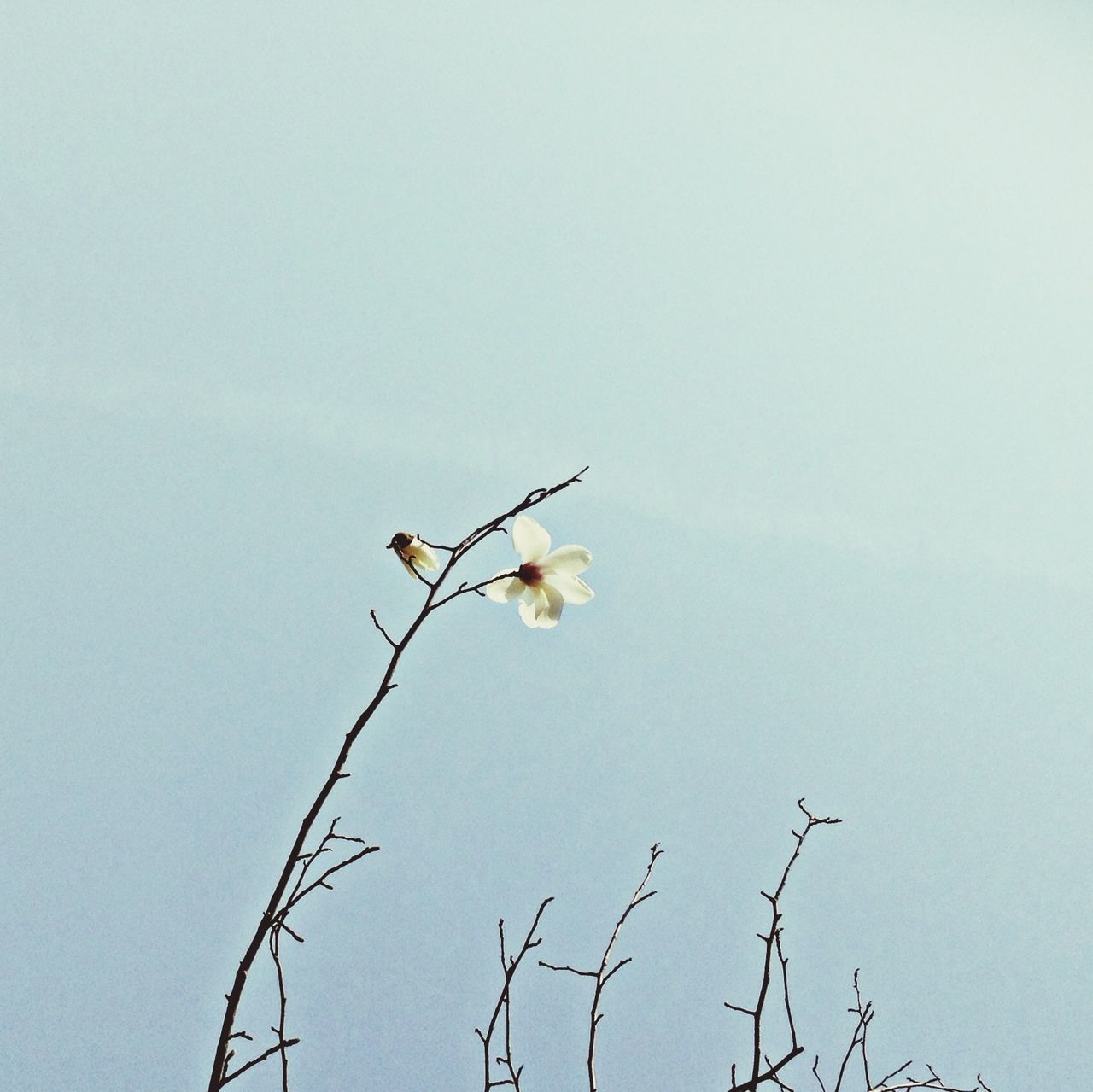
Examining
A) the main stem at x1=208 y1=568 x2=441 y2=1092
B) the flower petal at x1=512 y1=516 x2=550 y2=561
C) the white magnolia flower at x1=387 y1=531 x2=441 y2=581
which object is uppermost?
the flower petal at x1=512 y1=516 x2=550 y2=561

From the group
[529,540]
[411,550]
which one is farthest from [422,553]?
[529,540]

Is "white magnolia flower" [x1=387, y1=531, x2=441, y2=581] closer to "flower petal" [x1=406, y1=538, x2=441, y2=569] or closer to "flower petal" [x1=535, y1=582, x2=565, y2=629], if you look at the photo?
"flower petal" [x1=406, y1=538, x2=441, y2=569]

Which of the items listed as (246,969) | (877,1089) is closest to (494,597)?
(246,969)

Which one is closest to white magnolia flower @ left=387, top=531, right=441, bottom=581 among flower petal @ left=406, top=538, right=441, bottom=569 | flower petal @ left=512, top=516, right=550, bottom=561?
flower petal @ left=406, top=538, right=441, bottom=569

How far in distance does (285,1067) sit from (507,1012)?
1.14 ft

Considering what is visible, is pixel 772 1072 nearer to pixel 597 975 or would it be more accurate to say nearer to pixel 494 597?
pixel 597 975

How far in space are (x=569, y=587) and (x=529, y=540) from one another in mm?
72

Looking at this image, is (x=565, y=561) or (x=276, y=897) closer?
(x=276, y=897)

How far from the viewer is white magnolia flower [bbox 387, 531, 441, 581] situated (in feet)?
3.15

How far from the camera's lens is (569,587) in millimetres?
1054

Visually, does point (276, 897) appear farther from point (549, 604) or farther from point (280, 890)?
point (549, 604)

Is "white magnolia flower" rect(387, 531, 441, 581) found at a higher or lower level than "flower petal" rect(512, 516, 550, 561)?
lower

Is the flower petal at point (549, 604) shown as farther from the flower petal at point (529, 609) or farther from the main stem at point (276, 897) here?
the main stem at point (276, 897)

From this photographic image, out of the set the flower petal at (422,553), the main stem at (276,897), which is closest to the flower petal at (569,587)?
the flower petal at (422,553)
